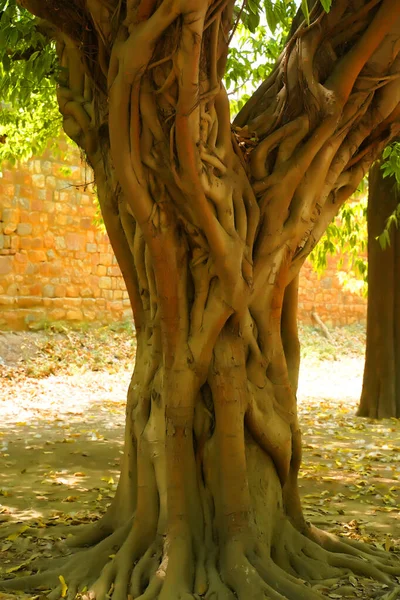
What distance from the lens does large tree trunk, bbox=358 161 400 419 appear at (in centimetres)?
820

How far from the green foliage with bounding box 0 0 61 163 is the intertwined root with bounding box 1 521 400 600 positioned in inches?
103

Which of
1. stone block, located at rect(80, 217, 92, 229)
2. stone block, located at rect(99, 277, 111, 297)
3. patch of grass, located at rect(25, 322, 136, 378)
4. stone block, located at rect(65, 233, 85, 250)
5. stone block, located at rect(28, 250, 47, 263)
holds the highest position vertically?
stone block, located at rect(80, 217, 92, 229)

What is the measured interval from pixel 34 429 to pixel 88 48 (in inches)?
197

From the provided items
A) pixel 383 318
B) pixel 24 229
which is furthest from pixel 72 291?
pixel 383 318

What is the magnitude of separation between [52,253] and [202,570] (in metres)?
9.73

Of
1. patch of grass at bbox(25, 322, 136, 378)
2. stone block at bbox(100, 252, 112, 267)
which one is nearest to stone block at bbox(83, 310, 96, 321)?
patch of grass at bbox(25, 322, 136, 378)

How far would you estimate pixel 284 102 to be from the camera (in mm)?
3555

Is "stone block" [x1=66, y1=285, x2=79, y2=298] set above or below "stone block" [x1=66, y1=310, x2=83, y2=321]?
above

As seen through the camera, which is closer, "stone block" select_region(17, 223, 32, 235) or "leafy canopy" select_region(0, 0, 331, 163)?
"leafy canopy" select_region(0, 0, 331, 163)

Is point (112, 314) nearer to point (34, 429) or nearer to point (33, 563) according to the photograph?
point (34, 429)

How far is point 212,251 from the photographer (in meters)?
3.12

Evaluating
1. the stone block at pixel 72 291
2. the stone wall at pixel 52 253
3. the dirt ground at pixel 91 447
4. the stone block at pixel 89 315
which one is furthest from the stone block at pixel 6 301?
the stone block at pixel 89 315

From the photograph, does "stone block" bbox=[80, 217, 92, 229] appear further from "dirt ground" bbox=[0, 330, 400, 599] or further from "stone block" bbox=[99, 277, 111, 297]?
"dirt ground" bbox=[0, 330, 400, 599]

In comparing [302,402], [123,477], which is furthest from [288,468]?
[302,402]
